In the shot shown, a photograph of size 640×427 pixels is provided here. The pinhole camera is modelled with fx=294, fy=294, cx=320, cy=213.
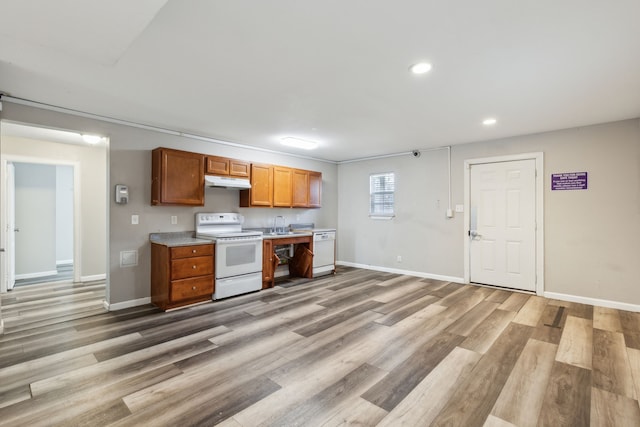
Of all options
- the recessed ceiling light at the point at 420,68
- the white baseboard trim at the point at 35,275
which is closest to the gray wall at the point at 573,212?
the recessed ceiling light at the point at 420,68

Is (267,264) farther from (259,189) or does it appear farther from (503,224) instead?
(503,224)

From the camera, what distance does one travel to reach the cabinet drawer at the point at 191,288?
377cm

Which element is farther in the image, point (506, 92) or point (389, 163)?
point (389, 163)

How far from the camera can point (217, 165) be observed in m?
4.61

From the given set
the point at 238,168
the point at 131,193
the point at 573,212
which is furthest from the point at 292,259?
the point at 573,212

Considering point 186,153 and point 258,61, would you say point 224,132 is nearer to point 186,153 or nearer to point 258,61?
point 186,153

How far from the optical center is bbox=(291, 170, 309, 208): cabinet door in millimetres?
5766

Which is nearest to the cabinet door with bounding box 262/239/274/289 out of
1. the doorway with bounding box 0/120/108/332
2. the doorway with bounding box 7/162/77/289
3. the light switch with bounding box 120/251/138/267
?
the light switch with bounding box 120/251/138/267

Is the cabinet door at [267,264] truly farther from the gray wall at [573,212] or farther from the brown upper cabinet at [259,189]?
the gray wall at [573,212]

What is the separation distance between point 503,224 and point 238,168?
4.43 metres

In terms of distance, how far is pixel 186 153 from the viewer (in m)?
4.26

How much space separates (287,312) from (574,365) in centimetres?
283

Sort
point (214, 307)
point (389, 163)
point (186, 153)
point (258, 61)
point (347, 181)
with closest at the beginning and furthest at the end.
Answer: point (258, 61)
point (214, 307)
point (186, 153)
point (389, 163)
point (347, 181)

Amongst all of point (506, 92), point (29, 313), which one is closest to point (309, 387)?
point (506, 92)
